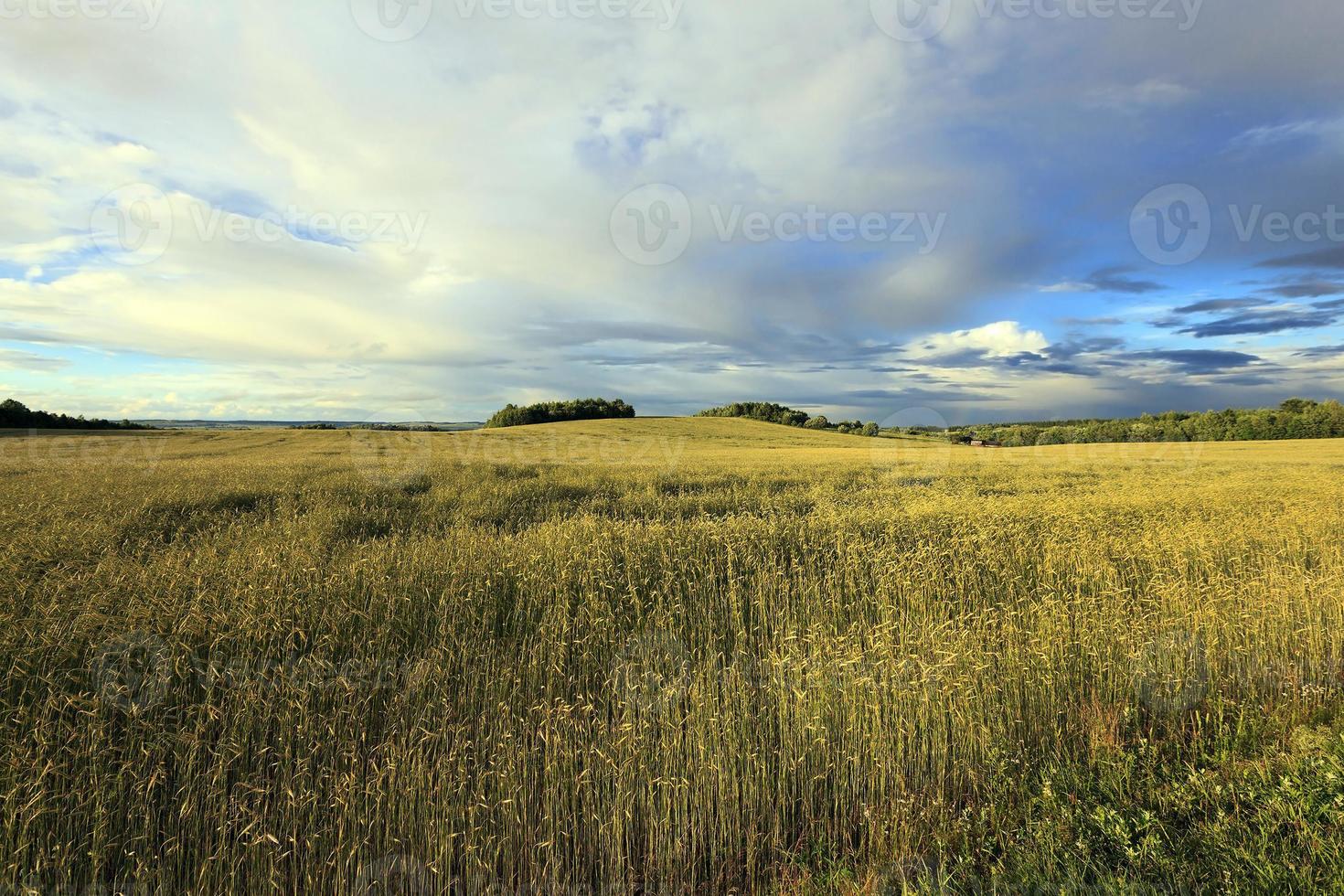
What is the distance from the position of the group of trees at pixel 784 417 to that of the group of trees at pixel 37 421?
78539 millimetres

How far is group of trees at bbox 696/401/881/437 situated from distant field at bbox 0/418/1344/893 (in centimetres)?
8328

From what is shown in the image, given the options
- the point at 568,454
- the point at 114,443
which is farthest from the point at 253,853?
the point at 114,443

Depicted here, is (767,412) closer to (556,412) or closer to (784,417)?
(784,417)

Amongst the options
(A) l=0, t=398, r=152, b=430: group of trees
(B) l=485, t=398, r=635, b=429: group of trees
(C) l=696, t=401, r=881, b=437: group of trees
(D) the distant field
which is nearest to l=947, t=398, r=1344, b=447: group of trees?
(C) l=696, t=401, r=881, b=437: group of trees

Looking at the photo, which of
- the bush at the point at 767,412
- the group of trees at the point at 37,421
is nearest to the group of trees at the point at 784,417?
the bush at the point at 767,412

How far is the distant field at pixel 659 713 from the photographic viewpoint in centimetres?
342

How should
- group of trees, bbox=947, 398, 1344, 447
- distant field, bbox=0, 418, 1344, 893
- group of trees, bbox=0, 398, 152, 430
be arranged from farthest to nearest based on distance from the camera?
group of trees, bbox=947, 398, 1344, 447
group of trees, bbox=0, 398, 152, 430
distant field, bbox=0, 418, 1344, 893

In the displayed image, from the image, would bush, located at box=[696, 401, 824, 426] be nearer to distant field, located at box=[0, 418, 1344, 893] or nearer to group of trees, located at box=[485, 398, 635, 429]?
group of trees, located at box=[485, 398, 635, 429]

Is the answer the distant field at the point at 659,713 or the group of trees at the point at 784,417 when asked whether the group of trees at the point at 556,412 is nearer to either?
the group of trees at the point at 784,417

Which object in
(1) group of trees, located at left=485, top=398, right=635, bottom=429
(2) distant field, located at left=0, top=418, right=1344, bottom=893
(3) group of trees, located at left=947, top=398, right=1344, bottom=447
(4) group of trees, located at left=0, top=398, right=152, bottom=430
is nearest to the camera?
(2) distant field, located at left=0, top=418, right=1344, bottom=893

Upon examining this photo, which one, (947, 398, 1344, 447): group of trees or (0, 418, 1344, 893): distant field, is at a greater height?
(947, 398, 1344, 447): group of trees

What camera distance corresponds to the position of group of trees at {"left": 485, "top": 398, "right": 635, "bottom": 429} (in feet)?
279

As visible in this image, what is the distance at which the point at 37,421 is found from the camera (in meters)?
52.4

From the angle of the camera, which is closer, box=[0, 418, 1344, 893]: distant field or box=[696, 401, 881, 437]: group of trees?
box=[0, 418, 1344, 893]: distant field
